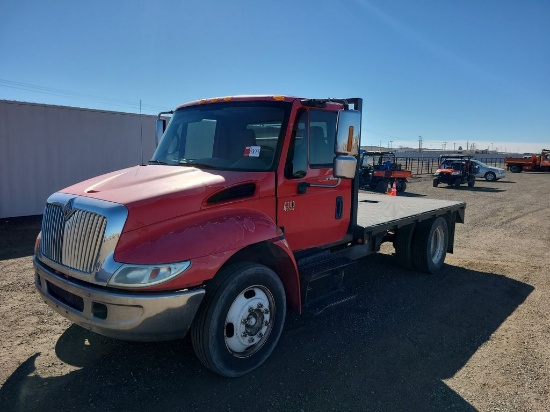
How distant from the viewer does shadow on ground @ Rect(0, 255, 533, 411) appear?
119 inches

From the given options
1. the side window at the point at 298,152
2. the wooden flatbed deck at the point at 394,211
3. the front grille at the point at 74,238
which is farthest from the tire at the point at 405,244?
the front grille at the point at 74,238

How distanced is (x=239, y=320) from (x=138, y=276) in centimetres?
98

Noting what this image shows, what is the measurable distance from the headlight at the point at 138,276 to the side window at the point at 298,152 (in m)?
1.58

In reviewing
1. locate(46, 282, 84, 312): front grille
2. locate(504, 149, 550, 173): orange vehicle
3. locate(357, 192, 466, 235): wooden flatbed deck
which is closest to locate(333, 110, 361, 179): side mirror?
locate(357, 192, 466, 235): wooden flatbed deck

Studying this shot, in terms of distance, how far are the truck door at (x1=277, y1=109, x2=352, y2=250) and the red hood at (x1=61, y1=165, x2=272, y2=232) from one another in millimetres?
429

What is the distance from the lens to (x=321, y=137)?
13.8 feet

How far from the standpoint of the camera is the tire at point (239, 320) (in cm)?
309

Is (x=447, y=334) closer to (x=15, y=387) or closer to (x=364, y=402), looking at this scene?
(x=364, y=402)

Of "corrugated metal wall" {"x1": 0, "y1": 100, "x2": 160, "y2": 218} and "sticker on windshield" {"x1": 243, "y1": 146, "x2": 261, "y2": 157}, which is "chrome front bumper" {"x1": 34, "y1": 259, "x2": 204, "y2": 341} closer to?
"sticker on windshield" {"x1": 243, "y1": 146, "x2": 261, "y2": 157}

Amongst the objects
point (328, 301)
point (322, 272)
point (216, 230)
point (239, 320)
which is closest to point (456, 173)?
point (328, 301)

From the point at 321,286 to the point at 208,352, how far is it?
238cm

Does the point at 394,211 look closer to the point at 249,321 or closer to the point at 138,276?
the point at 249,321

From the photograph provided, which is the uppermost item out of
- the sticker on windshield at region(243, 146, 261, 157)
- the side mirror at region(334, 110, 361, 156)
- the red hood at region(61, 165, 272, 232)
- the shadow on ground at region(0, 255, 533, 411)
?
the side mirror at region(334, 110, 361, 156)

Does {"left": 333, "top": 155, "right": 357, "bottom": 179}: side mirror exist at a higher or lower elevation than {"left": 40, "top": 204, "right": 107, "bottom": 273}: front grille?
higher
